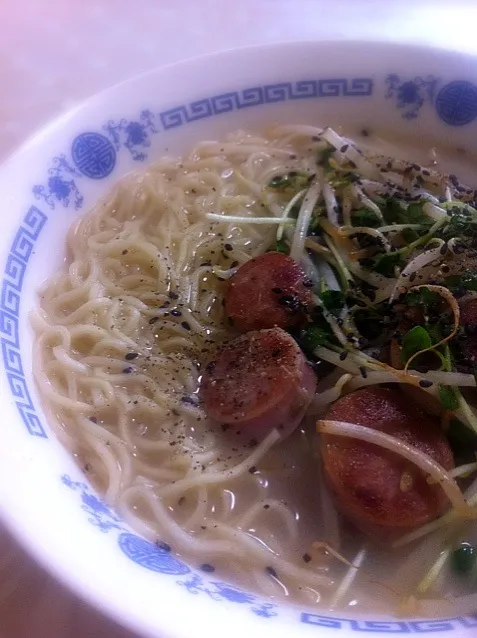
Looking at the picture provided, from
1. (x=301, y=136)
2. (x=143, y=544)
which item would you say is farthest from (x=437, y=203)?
(x=143, y=544)

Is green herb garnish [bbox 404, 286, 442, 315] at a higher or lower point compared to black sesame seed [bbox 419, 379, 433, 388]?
higher

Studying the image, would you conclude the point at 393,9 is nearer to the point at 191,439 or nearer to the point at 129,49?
the point at 129,49

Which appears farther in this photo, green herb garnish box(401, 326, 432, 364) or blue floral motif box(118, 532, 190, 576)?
green herb garnish box(401, 326, 432, 364)

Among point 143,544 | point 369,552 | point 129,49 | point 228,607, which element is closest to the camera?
point 228,607

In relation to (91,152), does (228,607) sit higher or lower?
lower

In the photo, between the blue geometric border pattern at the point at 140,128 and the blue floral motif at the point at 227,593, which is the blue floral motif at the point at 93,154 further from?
the blue floral motif at the point at 227,593

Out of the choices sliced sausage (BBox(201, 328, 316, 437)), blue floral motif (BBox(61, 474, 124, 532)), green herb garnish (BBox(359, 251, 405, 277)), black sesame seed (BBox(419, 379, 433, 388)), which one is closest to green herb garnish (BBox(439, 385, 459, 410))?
black sesame seed (BBox(419, 379, 433, 388))

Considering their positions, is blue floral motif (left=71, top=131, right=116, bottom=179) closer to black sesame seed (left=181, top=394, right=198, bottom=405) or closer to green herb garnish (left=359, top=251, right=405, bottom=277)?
black sesame seed (left=181, top=394, right=198, bottom=405)

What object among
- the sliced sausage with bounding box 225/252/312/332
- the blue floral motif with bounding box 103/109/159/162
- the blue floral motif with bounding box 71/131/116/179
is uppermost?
the blue floral motif with bounding box 103/109/159/162
